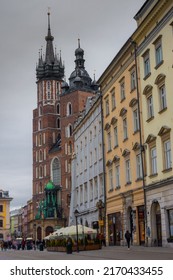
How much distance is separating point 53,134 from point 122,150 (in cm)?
7022

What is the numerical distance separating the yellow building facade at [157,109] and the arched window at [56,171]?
68.1 m

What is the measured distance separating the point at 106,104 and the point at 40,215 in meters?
57.7

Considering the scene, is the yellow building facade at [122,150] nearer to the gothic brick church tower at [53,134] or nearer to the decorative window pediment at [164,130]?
the decorative window pediment at [164,130]

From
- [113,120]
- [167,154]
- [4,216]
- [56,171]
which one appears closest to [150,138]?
[167,154]

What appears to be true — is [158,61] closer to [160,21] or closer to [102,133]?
[160,21]

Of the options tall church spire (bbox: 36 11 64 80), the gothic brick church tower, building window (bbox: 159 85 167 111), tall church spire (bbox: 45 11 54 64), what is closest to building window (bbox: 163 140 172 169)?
building window (bbox: 159 85 167 111)

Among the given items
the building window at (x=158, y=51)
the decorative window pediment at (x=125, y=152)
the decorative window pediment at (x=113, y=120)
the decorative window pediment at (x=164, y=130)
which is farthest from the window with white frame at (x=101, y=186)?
the building window at (x=158, y=51)

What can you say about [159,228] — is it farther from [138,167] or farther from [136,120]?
[136,120]

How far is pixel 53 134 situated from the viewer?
10625 centimetres

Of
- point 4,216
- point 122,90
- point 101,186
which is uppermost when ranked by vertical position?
point 122,90

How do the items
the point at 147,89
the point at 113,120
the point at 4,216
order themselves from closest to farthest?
the point at 147,89 < the point at 113,120 < the point at 4,216

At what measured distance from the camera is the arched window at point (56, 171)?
9900cm

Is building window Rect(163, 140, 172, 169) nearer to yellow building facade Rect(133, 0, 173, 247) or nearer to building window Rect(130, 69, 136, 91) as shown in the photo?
yellow building facade Rect(133, 0, 173, 247)

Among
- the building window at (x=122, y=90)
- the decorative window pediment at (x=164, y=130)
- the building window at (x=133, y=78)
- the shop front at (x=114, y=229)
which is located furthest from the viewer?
the shop front at (x=114, y=229)
